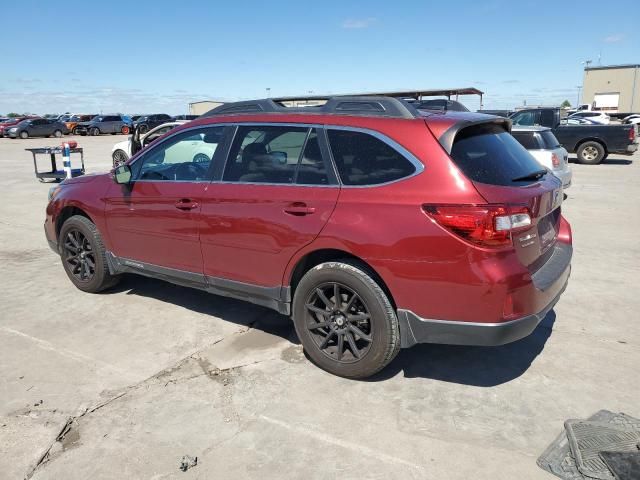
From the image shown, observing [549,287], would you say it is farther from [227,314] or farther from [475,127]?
[227,314]

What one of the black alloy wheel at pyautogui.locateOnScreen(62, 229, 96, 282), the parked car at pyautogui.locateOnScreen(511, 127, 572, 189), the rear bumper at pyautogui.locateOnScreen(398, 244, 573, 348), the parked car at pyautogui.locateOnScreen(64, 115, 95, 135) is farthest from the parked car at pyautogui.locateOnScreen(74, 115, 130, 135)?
the rear bumper at pyautogui.locateOnScreen(398, 244, 573, 348)

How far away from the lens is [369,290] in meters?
3.26

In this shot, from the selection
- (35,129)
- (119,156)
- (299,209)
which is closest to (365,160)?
(299,209)

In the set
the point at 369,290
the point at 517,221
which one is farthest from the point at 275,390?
the point at 517,221

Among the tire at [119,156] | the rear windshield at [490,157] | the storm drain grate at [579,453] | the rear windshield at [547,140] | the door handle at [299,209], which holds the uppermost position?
the rear windshield at [490,157]

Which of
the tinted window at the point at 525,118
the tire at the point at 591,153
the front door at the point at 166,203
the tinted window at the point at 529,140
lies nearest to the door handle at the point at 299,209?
the front door at the point at 166,203

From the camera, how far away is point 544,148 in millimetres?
10312

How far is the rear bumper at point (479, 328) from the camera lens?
301cm

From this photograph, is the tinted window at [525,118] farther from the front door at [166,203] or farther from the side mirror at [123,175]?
the side mirror at [123,175]

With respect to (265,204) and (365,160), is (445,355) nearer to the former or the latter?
(365,160)

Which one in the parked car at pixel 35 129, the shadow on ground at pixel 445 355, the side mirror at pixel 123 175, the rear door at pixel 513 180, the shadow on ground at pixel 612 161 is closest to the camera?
the rear door at pixel 513 180

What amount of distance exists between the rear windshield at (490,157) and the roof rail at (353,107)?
368 millimetres

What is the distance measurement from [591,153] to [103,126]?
120 ft

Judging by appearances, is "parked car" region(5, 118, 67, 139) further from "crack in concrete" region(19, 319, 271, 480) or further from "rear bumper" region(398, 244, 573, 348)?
"rear bumper" region(398, 244, 573, 348)
